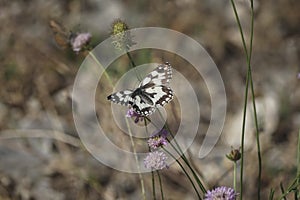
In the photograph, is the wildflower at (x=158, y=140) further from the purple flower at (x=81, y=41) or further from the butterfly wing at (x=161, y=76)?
the purple flower at (x=81, y=41)

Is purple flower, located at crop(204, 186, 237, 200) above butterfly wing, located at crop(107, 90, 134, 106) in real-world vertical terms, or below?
below

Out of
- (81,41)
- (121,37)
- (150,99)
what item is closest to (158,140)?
(150,99)

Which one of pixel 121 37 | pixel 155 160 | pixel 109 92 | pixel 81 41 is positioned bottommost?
pixel 155 160

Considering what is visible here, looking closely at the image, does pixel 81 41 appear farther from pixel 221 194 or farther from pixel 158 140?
pixel 221 194

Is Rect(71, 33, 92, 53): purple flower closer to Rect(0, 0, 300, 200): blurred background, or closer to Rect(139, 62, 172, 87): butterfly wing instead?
Rect(139, 62, 172, 87): butterfly wing

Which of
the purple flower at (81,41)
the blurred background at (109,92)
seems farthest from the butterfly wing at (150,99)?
the blurred background at (109,92)

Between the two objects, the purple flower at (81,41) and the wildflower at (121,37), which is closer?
the wildflower at (121,37)

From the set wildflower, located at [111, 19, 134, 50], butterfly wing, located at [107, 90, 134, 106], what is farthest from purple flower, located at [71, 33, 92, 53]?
butterfly wing, located at [107, 90, 134, 106]
